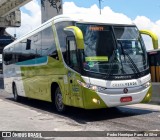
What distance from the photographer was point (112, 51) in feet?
37.3

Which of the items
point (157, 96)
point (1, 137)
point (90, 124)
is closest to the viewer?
point (1, 137)

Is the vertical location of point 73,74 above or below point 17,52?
below

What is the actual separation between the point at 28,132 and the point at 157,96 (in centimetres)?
743

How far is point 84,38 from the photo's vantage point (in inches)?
444

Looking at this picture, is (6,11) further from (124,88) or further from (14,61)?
(124,88)

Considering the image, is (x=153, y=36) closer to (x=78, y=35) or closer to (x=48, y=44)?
(x=78, y=35)

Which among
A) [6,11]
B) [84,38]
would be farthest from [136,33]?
[6,11]

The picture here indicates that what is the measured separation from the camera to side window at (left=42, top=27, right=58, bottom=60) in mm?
12945

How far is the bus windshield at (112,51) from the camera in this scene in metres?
11.1

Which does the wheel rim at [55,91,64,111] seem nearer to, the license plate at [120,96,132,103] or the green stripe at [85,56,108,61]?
the green stripe at [85,56,108,61]

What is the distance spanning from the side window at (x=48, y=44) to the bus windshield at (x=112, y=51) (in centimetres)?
177

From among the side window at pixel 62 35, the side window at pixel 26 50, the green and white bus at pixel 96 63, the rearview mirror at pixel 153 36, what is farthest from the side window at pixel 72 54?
the side window at pixel 26 50

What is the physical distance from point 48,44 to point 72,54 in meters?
2.30

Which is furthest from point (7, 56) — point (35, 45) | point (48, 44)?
point (48, 44)
